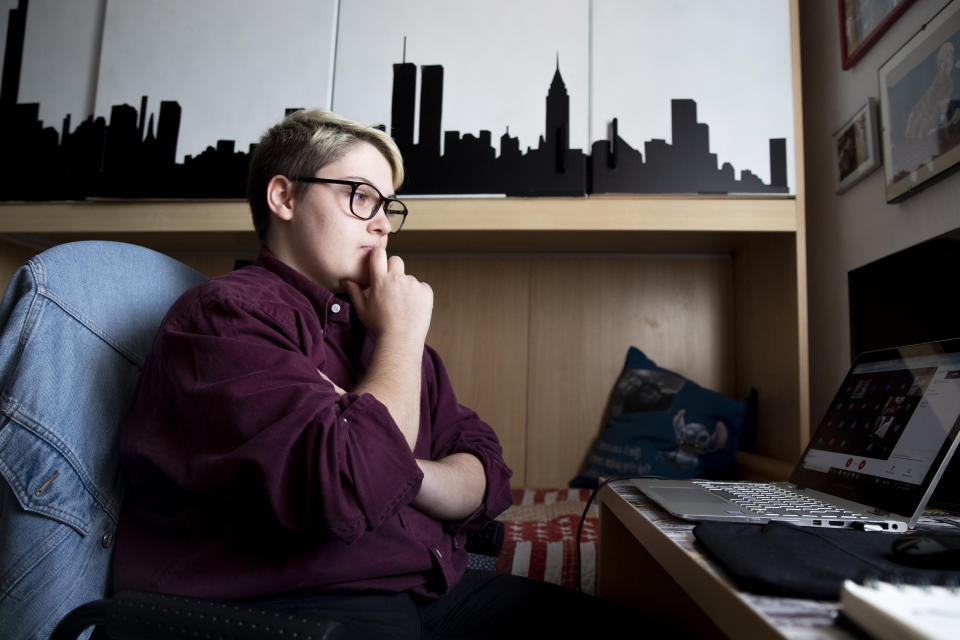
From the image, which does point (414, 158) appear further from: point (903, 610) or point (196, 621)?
point (903, 610)

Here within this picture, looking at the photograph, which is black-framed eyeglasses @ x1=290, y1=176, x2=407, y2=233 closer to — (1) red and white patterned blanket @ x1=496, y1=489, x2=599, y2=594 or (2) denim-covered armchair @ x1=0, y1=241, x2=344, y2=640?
(2) denim-covered armchair @ x1=0, y1=241, x2=344, y2=640

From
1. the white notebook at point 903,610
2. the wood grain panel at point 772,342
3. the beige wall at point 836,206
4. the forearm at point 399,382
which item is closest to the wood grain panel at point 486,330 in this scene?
the wood grain panel at point 772,342

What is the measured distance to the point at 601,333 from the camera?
1963mm

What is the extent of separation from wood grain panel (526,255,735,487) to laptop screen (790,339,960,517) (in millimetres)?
1018

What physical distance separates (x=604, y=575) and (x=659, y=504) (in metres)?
0.42

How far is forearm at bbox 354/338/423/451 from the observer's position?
2.34 ft

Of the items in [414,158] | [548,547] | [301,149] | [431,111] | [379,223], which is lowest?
[548,547]

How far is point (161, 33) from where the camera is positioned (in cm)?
174

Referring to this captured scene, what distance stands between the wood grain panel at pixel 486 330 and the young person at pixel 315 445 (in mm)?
978

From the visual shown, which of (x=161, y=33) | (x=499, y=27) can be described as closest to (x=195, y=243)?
(x=161, y=33)

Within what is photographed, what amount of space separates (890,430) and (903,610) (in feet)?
1.65

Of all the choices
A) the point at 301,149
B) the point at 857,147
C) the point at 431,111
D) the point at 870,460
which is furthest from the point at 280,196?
the point at 857,147

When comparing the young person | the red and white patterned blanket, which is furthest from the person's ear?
the red and white patterned blanket

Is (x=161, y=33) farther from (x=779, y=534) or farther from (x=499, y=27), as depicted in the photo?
(x=779, y=534)
